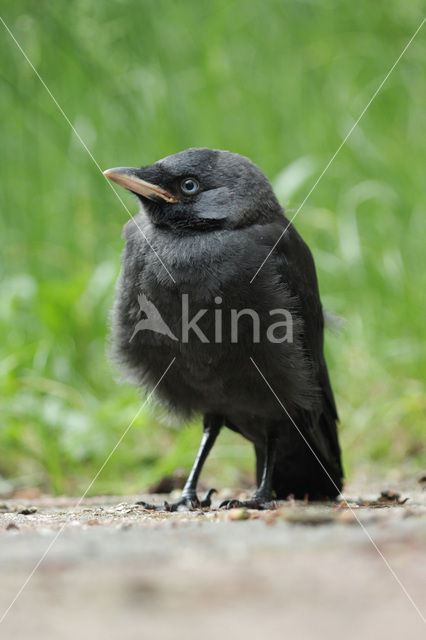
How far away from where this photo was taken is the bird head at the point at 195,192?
315cm

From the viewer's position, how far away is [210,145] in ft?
18.5

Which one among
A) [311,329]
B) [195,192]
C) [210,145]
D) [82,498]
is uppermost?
[210,145]

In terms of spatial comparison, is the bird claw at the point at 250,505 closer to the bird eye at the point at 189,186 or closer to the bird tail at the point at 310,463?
the bird tail at the point at 310,463

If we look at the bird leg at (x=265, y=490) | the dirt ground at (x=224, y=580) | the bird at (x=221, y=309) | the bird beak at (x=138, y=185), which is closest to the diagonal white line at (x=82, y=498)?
the dirt ground at (x=224, y=580)

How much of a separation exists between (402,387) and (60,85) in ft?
10.7

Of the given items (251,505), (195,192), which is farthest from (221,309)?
(251,505)

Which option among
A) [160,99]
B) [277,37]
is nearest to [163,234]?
[160,99]

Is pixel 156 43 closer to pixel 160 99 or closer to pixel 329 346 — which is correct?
pixel 160 99

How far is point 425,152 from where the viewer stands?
18.4 feet

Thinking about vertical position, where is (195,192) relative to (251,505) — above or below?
above

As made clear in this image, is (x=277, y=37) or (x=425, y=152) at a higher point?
(x=277, y=37)

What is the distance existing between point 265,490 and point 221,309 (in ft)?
2.77

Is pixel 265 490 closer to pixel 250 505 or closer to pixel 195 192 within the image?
pixel 250 505

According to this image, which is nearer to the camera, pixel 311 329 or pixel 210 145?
pixel 311 329
